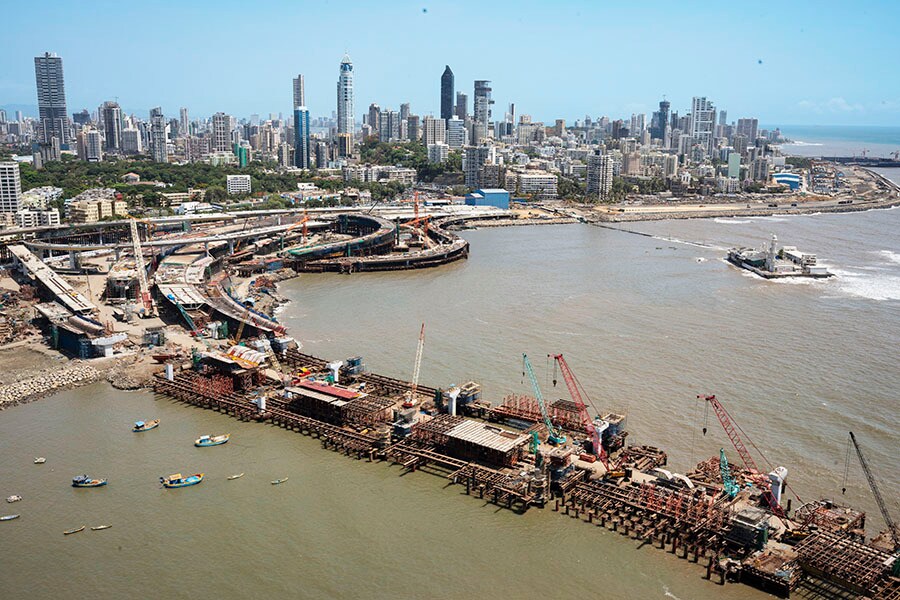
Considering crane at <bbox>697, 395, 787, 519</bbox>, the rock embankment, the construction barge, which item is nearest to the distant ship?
crane at <bbox>697, 395, 787, 519</bbox>

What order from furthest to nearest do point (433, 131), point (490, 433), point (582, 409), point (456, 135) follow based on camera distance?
point (456, 135) < point (433, 131) < point (582, 409) < point (490, 433)

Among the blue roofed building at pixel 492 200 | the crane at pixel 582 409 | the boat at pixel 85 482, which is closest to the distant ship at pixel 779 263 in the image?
the crane at pixel 582 409

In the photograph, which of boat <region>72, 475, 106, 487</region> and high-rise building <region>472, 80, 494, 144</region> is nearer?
boat <region>72, 475, 106, 487</region>

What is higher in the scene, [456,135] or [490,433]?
[456,135]

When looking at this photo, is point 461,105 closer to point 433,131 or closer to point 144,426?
point 433,131

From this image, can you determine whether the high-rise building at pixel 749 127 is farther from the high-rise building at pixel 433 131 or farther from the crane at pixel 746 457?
the crane at pixel 746 457

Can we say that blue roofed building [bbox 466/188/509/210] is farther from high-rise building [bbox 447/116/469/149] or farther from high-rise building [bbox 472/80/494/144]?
high-rise building [bbox 472/80/494/144]

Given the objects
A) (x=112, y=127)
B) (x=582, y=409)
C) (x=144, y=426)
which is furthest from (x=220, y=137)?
(x=582, y=409)
